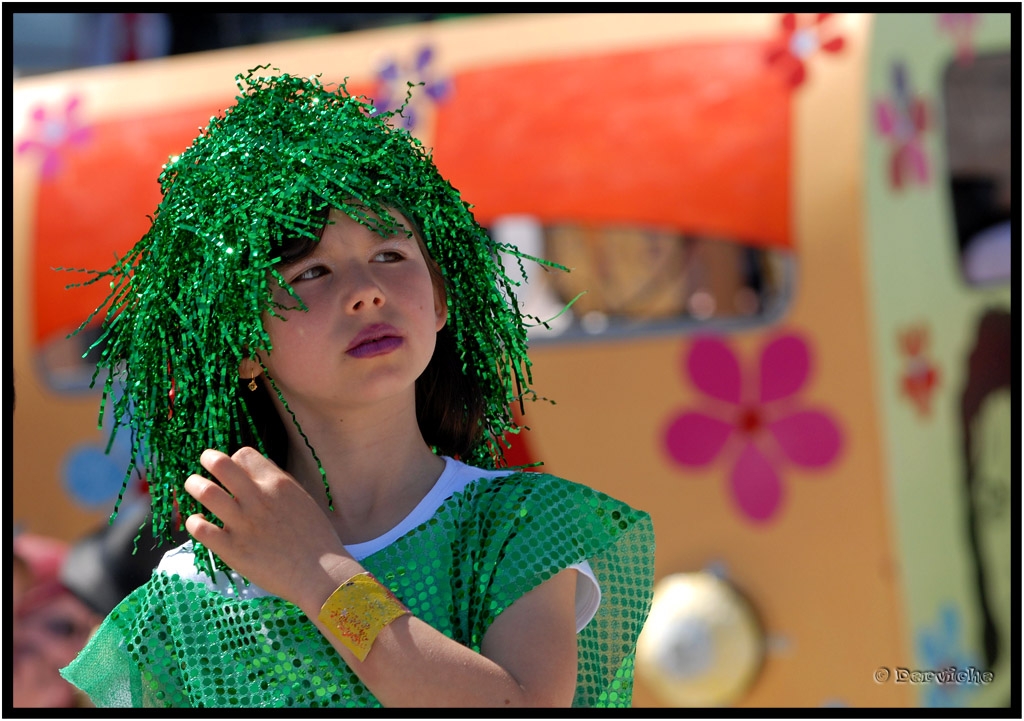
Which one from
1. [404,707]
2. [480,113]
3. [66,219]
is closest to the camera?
[404,707]

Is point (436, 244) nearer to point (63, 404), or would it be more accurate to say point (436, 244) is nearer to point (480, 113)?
point (480, 113)

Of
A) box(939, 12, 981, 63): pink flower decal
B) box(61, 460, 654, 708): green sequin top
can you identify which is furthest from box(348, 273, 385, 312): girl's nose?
box(939, 12, 981, 63): pink flower decal

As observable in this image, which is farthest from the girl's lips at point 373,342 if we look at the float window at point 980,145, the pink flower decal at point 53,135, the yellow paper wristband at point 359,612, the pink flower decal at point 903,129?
the pink flower decal at point 53,135

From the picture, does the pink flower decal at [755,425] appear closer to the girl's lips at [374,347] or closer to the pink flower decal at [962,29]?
the pink flower decal at [962,29]

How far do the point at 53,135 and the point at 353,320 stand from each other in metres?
3.38

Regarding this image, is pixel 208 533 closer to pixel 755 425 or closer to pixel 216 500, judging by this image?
pixel 216 500

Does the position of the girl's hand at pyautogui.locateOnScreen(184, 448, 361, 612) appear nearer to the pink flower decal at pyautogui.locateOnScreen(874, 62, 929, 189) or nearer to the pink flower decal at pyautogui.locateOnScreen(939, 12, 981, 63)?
the pink flower decal at pyautogui.locateOnScreen(874, 62, 929, 189)

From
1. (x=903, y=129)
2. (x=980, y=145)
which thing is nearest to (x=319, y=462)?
(x=903, y=129)

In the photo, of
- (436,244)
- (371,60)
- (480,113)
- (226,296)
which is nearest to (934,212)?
(480,113)

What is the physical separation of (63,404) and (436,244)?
118 inches

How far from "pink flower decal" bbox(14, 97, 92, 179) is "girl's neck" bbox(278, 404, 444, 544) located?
319 centimetres

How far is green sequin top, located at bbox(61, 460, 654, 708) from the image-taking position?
4.24ft

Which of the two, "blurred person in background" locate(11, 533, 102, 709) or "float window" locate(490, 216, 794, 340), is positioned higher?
"float window" locate(490, 216, 794, 340)

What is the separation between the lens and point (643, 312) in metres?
3.61
